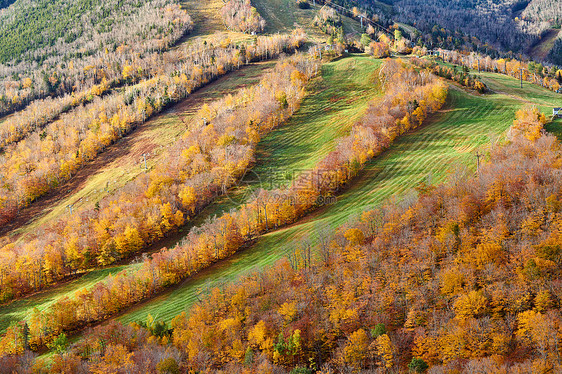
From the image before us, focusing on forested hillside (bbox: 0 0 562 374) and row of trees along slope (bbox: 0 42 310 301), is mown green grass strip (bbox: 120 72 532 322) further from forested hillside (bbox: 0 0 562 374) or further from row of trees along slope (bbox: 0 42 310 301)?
row of trees along slope (bbox: 0 42 310 301)

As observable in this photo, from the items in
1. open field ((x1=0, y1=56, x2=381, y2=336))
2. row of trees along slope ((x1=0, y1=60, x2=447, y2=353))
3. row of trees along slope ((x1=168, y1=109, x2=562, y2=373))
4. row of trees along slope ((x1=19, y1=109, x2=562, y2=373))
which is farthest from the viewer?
open field ((x1=0, y1=56, x2=381, y2=336))

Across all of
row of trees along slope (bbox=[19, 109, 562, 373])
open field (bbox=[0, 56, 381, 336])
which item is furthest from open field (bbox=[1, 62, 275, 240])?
row of trees along slope (bbox=[19, 109, 562, 373])

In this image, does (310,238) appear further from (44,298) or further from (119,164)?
(119,164)

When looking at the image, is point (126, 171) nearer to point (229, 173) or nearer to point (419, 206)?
point (229, 173)

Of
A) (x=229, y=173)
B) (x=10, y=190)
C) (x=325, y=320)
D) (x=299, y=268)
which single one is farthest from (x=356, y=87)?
(x=10, y=190)

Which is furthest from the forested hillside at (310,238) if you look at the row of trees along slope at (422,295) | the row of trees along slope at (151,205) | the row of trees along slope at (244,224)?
the row of trees along slope at (151,205)

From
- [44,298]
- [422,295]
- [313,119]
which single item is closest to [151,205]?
[44,298]
